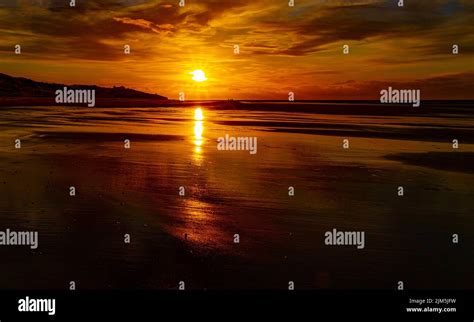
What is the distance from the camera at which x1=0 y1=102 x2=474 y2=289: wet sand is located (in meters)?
7.34

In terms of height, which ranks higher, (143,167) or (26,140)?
(26,140)

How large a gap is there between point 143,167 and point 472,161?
30.2 ft

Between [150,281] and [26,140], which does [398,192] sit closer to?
[150,281]

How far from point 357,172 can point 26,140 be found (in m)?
10.6

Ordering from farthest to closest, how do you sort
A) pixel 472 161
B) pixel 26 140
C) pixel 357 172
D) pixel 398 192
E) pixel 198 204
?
1. pixel 26 140
2. pixel 472 161
3. pixel 357 172
4. pixel 398 192
5. pixel 198 204

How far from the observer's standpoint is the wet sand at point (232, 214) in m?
7.34

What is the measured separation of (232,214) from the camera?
9.23 meters

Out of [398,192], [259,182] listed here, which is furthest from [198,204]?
[398,192]

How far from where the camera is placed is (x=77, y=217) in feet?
29.7

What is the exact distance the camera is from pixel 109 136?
1769 cm

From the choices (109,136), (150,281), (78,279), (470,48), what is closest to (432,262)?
(150,281)

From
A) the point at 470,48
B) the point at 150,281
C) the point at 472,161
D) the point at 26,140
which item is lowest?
the point at 150,281

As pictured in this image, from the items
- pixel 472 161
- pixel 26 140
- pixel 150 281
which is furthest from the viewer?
pixel 26 140

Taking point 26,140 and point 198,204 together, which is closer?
point 198,204
